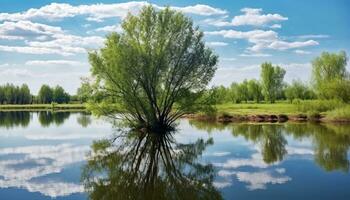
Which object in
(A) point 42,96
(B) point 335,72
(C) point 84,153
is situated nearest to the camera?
(C) point 84,153

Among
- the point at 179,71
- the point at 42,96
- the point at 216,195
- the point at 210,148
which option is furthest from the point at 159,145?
the point at 42,96

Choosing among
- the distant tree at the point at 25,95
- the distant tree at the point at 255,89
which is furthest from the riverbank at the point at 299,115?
the distant tree at the point at 25,95

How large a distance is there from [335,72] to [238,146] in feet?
217

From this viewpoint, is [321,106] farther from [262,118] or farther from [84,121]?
[84,121]

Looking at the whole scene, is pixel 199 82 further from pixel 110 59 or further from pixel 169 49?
pixel 110 59

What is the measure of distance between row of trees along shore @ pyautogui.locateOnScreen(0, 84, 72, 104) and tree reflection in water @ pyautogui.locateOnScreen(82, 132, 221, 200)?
549 feet

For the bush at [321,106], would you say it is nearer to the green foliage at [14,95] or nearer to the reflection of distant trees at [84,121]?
the reflection of distant trees at [84,121]

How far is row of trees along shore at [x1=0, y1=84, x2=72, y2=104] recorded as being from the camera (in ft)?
622

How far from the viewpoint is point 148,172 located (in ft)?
68.3

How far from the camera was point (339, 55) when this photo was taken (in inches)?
3642

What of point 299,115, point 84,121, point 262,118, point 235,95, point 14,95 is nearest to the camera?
point 262,118

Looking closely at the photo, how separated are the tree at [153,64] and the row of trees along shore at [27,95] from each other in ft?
517

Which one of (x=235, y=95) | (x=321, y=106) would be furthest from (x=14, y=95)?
(x=321, y=106)

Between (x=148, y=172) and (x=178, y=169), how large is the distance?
5.66 feet
